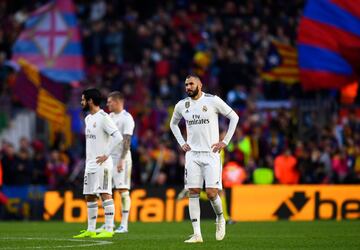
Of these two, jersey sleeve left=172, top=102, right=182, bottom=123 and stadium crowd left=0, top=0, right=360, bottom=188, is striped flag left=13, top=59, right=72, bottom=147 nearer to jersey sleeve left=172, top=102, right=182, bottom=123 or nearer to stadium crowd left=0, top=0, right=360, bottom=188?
stadium crowd left=0, top=0, right=360, bottom=188

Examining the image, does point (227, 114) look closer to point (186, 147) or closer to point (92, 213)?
point (186, 147)

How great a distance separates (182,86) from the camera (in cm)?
3262

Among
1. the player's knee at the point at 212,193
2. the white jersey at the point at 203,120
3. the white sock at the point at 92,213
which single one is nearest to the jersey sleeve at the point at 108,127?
the white sock at the point at 92,213

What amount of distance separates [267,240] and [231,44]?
1670cm

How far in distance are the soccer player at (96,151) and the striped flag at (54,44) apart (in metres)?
12.9

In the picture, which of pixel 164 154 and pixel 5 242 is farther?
pixel 164 154

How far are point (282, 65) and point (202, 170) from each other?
45.9 ft

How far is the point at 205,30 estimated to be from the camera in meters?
35.5

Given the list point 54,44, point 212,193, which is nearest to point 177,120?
point 212,193

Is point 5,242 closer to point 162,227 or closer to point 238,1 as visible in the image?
point 162,227

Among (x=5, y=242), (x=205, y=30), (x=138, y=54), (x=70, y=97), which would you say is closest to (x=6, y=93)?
(x=70, y=97)

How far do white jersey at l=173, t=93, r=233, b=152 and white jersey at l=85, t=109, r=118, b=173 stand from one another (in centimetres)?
164

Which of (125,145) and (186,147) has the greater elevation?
(125,145)

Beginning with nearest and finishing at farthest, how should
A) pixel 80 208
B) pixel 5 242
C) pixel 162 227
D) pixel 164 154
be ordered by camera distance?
pixel 5 242 → pixel 162 227 → pixel 80 208 → pixel 164 154
